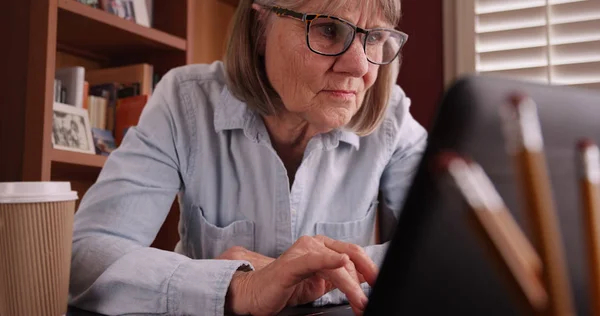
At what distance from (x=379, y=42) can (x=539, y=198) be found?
3.03ft

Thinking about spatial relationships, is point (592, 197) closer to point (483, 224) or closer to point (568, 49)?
point (483, 224)

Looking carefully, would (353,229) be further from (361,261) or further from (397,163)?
(361,261)

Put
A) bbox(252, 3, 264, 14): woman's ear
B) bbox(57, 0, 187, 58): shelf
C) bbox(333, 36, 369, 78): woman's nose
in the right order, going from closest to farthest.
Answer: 1. bbox(333, 36, 369, 78): woman's nose
2. bbox(252, 3, 264, 14): woman's ear
3. bbox(57, 0, 187, 58): shelf

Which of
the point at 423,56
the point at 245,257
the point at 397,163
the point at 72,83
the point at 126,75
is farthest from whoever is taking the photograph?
the point at 423,56

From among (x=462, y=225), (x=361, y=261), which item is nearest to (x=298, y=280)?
(x=361, y=261)

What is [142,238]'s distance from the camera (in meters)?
1.16

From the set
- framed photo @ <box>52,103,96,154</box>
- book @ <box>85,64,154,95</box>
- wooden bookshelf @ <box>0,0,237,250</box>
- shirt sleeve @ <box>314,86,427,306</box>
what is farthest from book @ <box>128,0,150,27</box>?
shirt sleeve @ <box>314,86,427,306</box>

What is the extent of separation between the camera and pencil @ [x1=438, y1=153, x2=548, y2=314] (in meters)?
0.29

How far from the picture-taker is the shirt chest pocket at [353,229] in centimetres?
135

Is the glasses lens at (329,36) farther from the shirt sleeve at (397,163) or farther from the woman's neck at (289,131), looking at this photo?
the shirt sleeve at (397,163)

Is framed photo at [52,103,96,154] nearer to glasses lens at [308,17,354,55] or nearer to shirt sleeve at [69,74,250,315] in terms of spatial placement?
shirt sleeve at [69,74,250,315]

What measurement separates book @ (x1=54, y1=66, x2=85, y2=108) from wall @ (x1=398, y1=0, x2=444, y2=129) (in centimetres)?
143

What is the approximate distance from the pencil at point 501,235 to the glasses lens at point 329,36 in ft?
2.76

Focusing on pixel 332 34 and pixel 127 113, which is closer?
pixel 332 34
